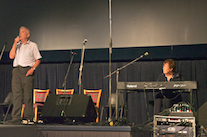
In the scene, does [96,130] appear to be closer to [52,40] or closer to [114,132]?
[114,132]

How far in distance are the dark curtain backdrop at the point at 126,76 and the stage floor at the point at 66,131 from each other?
3.50 m

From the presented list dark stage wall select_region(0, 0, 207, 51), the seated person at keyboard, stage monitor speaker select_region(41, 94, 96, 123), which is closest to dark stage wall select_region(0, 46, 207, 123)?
dark stage wall select_region(0, 0, 207, 51)

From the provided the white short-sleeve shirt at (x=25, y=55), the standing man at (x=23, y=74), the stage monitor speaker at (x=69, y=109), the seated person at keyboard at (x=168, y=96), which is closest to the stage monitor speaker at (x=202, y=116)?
the seated person at keyboard at (x=168, y=96)

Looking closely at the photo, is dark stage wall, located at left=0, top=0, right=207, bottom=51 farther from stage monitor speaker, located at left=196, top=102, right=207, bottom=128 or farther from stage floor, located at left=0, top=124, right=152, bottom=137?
stage floor, located at left=0, top=124, right=152, bottom=137

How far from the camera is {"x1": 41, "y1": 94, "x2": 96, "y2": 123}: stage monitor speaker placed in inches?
110

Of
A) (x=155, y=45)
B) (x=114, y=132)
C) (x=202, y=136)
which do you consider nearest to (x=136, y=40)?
(x=155, y=45)

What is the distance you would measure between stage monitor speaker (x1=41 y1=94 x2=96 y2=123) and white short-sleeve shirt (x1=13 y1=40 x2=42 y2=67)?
0.64 metres

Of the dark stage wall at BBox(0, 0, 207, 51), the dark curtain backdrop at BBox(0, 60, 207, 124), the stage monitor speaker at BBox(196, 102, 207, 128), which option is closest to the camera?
the stage monitor speaker at BBox(196, 102, 207, 128)

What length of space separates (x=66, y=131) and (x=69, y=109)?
0.47m

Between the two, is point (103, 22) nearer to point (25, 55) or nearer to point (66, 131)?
point (25, 55)

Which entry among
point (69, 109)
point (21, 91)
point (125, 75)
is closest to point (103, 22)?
point (125, 75)

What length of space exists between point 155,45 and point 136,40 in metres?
0.40

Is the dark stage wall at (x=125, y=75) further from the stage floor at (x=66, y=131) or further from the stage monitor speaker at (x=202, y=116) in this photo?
the stage floor at (x=66, y=131)

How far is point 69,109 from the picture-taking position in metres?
2.87
